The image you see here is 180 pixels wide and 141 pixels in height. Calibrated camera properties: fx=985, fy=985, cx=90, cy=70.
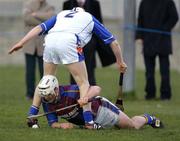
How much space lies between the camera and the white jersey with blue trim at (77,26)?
13.1 m

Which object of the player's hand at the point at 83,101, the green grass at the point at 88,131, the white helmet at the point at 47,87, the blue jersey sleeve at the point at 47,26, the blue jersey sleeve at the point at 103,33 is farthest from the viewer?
the blue jersey sleeve at the point at 103,33

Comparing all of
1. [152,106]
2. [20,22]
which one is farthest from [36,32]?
[20,22]

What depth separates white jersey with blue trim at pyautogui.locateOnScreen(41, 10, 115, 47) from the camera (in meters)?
13.1

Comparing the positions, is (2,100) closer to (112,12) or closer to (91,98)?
(91,98)

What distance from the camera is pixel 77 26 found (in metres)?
13.2

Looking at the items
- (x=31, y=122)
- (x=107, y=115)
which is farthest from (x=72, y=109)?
(x=31, y=122)

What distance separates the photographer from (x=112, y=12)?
2838 cm

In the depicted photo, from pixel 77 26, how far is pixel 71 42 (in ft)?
0.87

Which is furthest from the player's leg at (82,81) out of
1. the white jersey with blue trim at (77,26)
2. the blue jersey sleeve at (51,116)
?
the blue jersey sleeve at (51,116)

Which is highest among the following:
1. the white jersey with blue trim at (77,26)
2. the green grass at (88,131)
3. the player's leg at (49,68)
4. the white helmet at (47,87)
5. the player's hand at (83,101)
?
the white jersey with blue trim at (77,26)

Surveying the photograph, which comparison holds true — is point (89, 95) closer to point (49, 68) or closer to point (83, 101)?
point (83, 101)

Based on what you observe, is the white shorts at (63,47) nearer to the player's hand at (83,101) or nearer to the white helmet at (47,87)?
the white helmet at (47,87)

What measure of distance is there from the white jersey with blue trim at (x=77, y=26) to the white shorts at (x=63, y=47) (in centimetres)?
9

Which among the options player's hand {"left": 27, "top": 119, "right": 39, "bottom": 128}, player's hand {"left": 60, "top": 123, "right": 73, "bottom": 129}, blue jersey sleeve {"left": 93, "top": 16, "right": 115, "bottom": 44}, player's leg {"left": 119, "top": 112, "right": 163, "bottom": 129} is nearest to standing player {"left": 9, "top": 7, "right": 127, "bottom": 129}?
blue jersey sleeve {"left": 93, "top": 16, "right": 115, "bottom": 44}
